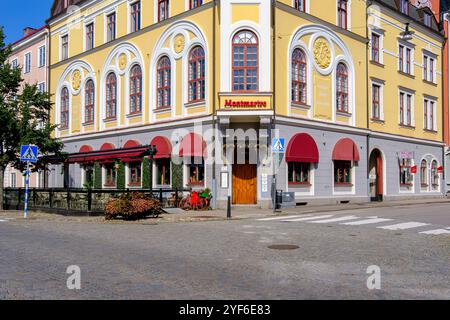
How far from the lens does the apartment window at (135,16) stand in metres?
31.4

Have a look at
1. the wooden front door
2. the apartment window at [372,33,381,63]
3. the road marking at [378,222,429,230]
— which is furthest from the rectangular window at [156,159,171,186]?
the apartment window at [372,33,381,63]

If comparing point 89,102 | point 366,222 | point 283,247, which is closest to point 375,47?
point 366,222

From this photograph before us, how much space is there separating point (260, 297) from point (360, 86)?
2707cm

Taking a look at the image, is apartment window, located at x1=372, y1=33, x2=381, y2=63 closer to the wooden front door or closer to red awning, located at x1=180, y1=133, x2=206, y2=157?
the wooden front door

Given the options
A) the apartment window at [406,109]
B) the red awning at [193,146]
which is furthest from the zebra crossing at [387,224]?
the apartment window at [406,109]

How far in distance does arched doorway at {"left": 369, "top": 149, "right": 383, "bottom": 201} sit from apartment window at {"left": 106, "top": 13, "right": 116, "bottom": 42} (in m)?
19.3

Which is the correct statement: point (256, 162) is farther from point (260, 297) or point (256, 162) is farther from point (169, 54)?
point (260, 297)

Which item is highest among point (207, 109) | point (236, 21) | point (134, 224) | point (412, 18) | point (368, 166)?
point (412, 18)

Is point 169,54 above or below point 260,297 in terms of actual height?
above

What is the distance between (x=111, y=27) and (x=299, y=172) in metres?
16.7

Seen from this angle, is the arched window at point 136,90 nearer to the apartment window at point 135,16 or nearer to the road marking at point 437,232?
the apartment window at point 135,16

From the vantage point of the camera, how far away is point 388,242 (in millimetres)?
12211
